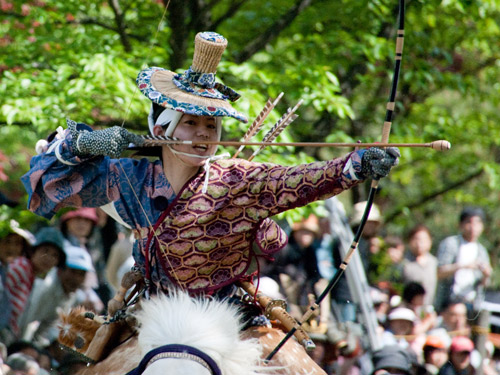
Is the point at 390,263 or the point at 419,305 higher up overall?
the point at 419,305

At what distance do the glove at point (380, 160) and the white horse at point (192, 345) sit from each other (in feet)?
2.68

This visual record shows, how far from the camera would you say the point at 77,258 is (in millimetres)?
6184

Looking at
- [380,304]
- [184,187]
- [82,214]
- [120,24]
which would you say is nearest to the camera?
[184,187]

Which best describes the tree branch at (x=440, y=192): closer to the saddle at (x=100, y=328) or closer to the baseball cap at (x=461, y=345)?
the baseball cap at (x=461, y=345)

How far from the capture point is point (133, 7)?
724 cm

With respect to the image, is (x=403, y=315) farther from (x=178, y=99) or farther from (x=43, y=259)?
(x=178, y=99)

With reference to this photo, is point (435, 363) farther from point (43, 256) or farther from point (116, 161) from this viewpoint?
point (116, 161)

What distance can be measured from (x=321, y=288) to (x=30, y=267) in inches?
91.2

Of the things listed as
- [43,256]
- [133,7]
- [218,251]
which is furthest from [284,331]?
[133,7]

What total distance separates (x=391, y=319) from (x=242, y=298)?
333cm

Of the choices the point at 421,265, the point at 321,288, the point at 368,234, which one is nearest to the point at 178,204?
the point at 321,288

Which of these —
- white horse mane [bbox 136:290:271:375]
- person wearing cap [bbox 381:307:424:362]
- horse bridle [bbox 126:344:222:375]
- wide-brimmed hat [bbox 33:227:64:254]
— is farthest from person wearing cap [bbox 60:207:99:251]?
horse bridle [bbox 126:344:222:375]

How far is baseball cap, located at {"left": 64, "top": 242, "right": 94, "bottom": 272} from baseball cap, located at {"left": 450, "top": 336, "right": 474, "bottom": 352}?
3.06 m

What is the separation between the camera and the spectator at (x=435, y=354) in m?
6.50
